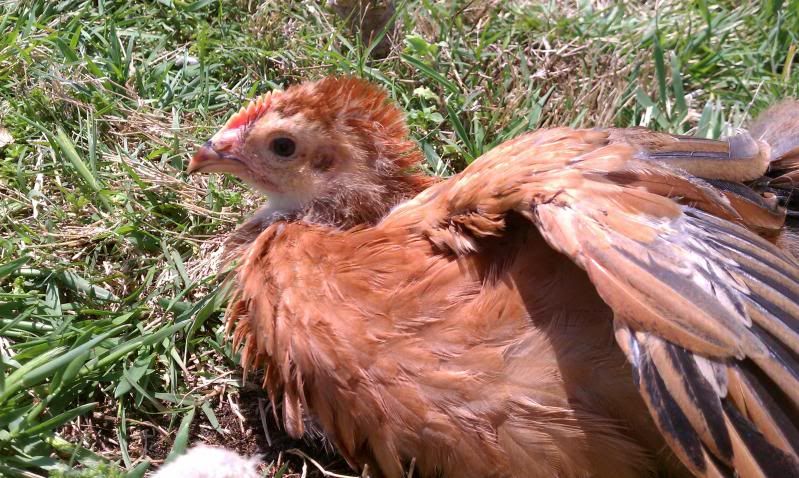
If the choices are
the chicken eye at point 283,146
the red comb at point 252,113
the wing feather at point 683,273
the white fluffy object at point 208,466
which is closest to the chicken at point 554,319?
the wing feather at point 683,273

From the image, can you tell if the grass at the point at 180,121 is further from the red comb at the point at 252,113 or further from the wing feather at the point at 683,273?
the wing feather at the point at 683,273

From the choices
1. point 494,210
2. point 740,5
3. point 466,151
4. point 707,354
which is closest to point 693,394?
point 707,354

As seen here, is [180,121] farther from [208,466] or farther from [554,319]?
[554,319]

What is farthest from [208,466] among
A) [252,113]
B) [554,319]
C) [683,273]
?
[683,273]

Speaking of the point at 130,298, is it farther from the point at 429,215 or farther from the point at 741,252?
the point at 741,252

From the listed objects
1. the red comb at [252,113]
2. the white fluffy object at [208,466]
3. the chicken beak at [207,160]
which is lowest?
the white fluffy object at [208,466]

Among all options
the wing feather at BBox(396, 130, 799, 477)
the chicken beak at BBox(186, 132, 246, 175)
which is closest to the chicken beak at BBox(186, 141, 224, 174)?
the chicken beak at BBox(186, 132, 246, 175)
